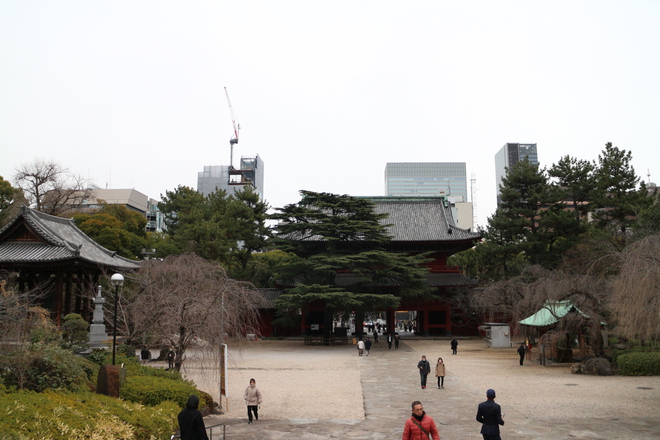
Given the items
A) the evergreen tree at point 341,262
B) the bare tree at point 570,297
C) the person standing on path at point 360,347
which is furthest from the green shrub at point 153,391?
the evergreen tree at point 341,262

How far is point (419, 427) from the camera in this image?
8.05m

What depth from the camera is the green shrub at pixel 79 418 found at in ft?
29.1

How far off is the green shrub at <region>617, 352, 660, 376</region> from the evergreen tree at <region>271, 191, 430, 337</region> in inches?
634

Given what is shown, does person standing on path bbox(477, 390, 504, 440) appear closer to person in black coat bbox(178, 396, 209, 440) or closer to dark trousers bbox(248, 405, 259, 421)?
person in black coat bbox(178, 396, 209, 440)

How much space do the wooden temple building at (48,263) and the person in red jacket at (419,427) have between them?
21933 millimetres

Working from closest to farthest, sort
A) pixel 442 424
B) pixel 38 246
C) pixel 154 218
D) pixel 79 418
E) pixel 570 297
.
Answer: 1. pixel 79 418
2. pixel 442 424
3. pixel 570 297
4. pixel 38 246
5. pixel 154 218

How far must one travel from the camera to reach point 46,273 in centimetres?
2844

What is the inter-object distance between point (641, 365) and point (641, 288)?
9.42 metres

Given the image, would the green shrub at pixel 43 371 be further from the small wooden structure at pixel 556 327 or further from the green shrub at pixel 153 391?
the small wooden structure at pixel 556 327

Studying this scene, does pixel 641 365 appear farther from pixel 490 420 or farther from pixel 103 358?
pixel 103 358

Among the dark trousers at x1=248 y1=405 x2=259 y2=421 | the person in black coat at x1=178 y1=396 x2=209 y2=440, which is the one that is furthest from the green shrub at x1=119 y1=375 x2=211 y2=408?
the person in black coat at x1=178 y1=396 x2=209 y2=440

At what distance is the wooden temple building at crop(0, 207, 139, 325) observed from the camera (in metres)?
26.7

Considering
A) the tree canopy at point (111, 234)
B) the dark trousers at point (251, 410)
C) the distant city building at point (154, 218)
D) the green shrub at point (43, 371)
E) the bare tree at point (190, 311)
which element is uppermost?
the distant city building at point (154, 218)

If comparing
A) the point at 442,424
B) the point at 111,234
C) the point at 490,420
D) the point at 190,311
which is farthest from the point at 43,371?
the point at 111,234
